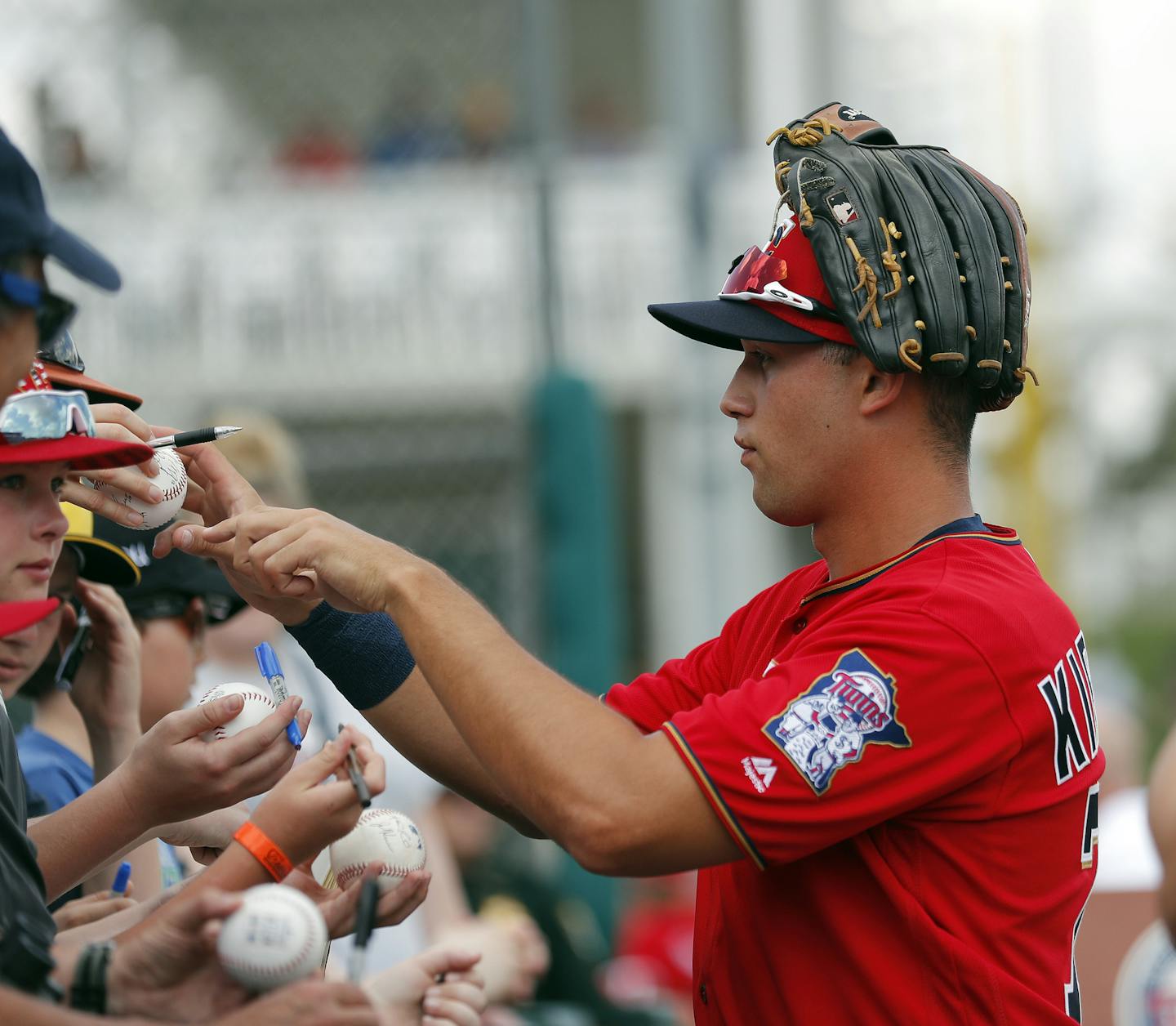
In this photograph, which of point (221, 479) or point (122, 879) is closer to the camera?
point (221, 479)

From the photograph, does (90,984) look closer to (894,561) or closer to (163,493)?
(163,493)

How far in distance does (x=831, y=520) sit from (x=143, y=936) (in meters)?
1.22

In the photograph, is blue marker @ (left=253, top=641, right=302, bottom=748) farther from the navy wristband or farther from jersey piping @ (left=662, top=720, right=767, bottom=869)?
jersey piping @ (left=662, top=720, right=767, bottom=869)

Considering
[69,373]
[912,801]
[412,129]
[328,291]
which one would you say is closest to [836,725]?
[912,801]

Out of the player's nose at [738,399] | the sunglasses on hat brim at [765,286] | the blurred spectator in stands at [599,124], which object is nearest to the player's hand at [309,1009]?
the player's nose at [738,399]

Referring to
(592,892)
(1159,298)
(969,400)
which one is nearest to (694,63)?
(592,892)

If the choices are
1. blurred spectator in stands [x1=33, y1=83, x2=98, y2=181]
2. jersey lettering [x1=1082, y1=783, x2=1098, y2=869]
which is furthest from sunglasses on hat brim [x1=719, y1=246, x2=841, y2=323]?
blurred spectator in stands [x1=33, y1=83, x2=98, y2=181]

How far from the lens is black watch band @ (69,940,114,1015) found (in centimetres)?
194

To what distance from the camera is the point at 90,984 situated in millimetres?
1945

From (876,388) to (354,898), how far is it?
111 cm

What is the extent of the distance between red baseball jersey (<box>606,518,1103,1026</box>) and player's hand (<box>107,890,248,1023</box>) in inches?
26.4

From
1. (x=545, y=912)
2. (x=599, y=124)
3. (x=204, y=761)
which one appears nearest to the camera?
(x=204, y=761)

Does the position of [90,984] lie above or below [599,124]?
below

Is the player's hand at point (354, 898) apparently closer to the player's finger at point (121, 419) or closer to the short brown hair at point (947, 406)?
the player's finger at point (121, 419)
